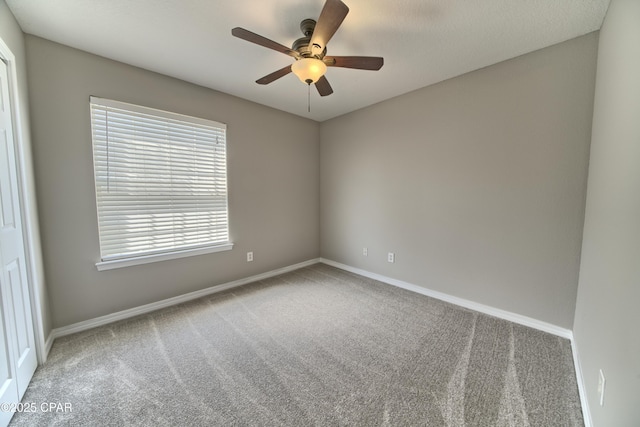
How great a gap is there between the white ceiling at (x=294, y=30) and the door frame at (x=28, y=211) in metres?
0.54

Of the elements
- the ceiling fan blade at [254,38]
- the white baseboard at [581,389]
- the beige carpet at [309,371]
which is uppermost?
the ceiling fan blade at [254,38]

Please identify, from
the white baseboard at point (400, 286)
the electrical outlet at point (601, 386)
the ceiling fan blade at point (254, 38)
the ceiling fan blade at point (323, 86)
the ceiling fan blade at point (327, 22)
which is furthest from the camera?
the ceiling fan blade at point (323, 86)

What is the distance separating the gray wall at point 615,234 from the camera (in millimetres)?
959

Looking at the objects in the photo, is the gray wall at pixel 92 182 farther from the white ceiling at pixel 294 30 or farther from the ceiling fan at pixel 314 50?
the ceiling fan at pixel 314 50

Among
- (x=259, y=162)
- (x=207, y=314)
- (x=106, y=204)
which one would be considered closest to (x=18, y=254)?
(x=106, y=204)

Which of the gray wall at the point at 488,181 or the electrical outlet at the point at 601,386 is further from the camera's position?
the gray wall at the point at 488,181

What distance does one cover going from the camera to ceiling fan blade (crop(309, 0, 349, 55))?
124 centimetres

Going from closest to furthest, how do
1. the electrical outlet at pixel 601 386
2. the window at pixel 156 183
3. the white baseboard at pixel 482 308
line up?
1. the electrical outlet at pixel 601 386
2. the white baseboard at pixel 482 308
3. the window at pixel 156 183

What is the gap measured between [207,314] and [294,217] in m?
1.84

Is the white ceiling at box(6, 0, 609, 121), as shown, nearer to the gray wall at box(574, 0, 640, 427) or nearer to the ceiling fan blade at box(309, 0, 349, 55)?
the ceiling fan blade at box(309, 0, 349, 55)

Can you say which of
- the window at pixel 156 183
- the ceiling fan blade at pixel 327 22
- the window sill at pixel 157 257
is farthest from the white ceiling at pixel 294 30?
the window sill at pixel 157 257

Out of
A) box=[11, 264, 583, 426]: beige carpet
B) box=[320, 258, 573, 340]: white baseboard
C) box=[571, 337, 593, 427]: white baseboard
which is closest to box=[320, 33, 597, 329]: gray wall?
box=[320, 258, 573, 340]: white baseboard

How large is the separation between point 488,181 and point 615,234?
1.22 metres

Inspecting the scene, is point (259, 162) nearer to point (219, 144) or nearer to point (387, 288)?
point (219, 144)
